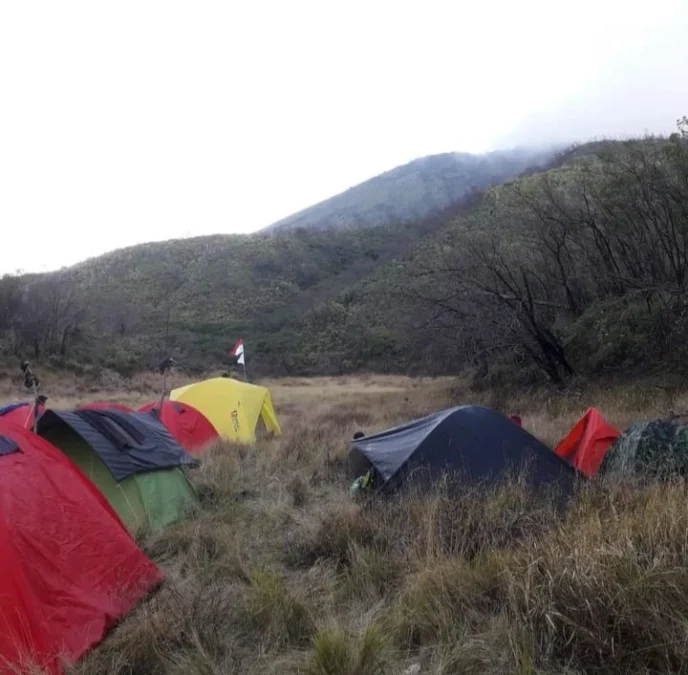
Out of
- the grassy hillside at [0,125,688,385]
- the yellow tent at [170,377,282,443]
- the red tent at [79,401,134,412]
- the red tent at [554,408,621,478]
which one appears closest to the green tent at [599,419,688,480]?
the red tent at [554,408,621,478]

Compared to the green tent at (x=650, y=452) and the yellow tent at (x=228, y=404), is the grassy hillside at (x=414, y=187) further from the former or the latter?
the green tent at (x=650, y=452)

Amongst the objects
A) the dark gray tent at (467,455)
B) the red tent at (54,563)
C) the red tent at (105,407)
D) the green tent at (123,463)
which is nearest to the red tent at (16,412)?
the red tent at (105,407)

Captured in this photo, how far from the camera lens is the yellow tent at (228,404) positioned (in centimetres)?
1406

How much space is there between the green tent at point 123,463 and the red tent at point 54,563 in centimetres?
151

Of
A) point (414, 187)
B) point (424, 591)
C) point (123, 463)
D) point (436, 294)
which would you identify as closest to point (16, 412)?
point (123, 463)

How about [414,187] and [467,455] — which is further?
[414,187]

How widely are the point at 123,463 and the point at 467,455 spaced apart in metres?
3.49

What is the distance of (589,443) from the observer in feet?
26.2

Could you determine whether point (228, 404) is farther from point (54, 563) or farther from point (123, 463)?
point (54, 563)

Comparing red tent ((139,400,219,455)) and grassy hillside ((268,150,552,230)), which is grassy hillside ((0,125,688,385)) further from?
grassy hillside ((268,150,552,230))

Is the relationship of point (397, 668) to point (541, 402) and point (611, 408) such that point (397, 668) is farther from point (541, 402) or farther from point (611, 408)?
point (541, 402)

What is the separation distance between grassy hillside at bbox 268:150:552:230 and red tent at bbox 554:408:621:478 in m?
113

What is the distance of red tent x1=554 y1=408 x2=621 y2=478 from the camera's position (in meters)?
7.83

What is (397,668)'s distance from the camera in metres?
3.24
